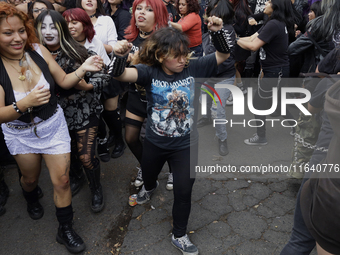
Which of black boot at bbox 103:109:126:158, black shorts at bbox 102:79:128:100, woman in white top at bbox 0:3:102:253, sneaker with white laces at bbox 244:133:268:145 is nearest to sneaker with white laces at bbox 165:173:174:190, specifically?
black boot at bbox 103:109:126:158

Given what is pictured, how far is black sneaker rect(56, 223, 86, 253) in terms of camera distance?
8.64 ft

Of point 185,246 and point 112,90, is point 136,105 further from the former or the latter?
point 185,246

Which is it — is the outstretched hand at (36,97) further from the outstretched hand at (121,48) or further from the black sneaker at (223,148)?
the black sneaker at (223,148)

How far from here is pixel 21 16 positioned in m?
2.32

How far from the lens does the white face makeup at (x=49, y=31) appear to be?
2787 millimetres

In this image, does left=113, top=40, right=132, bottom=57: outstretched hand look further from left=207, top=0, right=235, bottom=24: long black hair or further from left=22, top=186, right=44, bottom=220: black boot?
left=207, top=0, right=235, bottom=24: long black hair

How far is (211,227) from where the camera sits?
2.88 meters

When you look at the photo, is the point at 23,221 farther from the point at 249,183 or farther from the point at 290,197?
the point at 290,197

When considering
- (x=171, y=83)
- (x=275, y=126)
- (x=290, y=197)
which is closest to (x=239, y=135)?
(x=275, y=126)

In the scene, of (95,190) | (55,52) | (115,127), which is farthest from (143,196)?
(55,52)

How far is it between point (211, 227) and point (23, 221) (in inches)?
73.8

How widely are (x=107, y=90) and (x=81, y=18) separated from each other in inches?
35.7

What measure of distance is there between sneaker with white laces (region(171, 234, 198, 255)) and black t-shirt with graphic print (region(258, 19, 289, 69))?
105 inches

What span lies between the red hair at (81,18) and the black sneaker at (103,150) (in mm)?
1355
